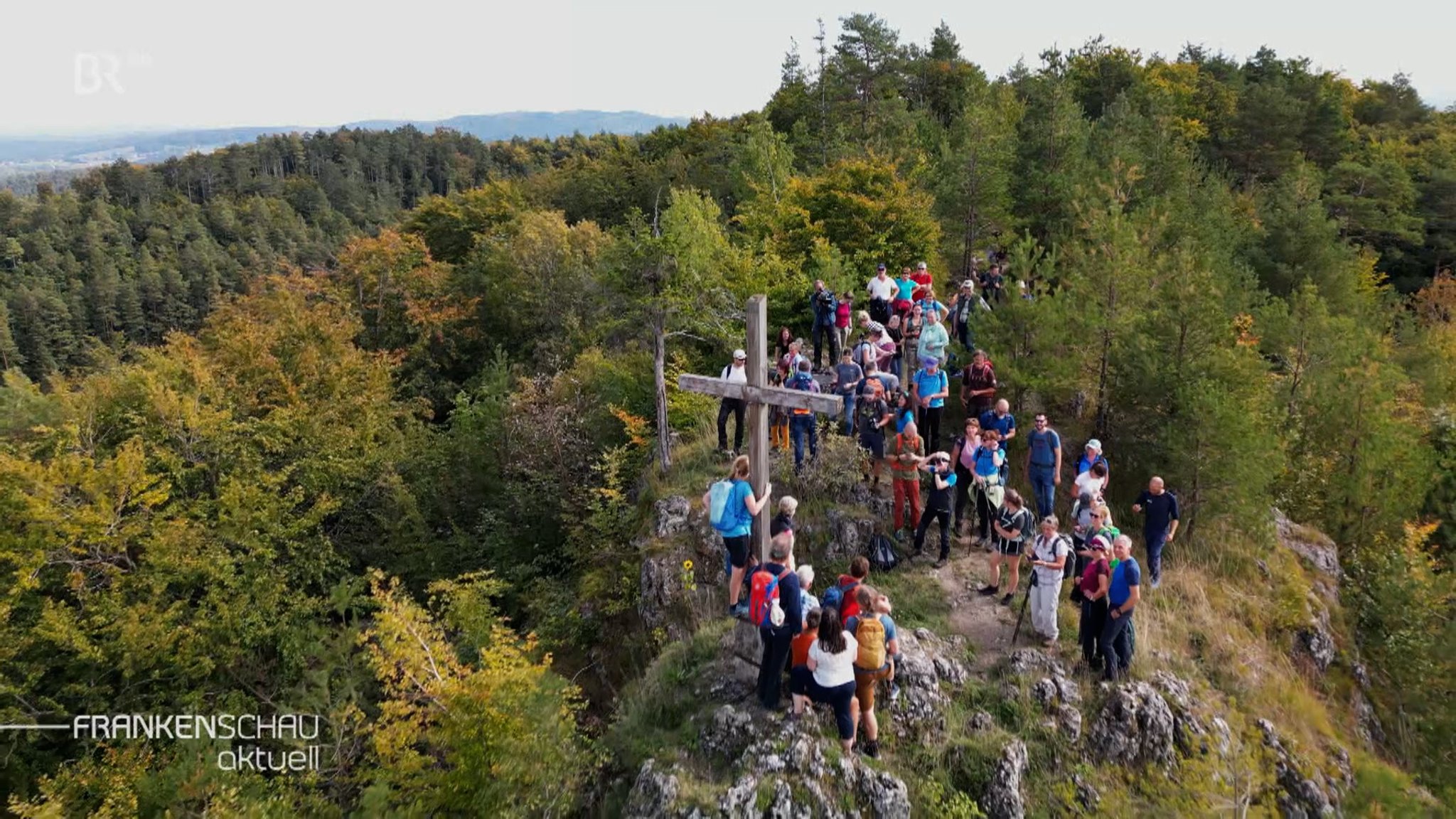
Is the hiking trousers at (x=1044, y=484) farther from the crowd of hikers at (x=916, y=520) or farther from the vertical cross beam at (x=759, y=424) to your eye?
the vertical cross beam at (x=759, y=424)

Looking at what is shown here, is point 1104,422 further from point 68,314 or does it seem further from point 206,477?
point 68,314

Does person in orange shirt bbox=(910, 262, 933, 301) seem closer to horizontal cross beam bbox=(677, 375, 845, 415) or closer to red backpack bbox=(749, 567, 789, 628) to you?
horizontal cross beam bbox=(677, 375, 845, 415)

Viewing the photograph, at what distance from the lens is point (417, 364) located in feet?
113

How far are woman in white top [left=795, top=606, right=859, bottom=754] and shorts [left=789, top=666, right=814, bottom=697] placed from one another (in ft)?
0.51

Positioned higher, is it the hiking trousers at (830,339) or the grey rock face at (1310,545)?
the hiking trousers at (830,339)

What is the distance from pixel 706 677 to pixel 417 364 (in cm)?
3057

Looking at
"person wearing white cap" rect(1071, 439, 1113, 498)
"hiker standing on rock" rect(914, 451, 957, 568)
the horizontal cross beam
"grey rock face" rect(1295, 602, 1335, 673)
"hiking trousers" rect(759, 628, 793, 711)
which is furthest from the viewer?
"grey rock face" rect(1295, 602, 1335, 673)

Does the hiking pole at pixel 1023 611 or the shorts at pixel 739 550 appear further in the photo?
the shorts at pixel 739 550

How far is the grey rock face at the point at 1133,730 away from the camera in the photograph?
7031 millimetres

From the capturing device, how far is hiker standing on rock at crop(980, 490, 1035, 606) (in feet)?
26.8

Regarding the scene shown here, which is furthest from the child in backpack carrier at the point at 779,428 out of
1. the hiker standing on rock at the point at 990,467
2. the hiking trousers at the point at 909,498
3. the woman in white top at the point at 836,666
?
the woman in white top at the point at 836,666

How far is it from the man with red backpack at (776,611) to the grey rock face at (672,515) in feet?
14.8

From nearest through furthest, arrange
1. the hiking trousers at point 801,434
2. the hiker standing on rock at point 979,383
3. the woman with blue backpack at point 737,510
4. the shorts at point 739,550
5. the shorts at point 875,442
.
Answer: the woman with blue backpack at point 737,510 < the shorts at point 739,550 < the shorts at point 875,442 < the hiker standing on rock at point 979,383 < the hiking trousers at point 801,434

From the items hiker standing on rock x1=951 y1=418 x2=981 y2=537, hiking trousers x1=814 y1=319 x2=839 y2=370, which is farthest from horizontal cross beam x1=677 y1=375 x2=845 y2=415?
hiking trousers x1=814 y1=319 x2=839 y2=370
